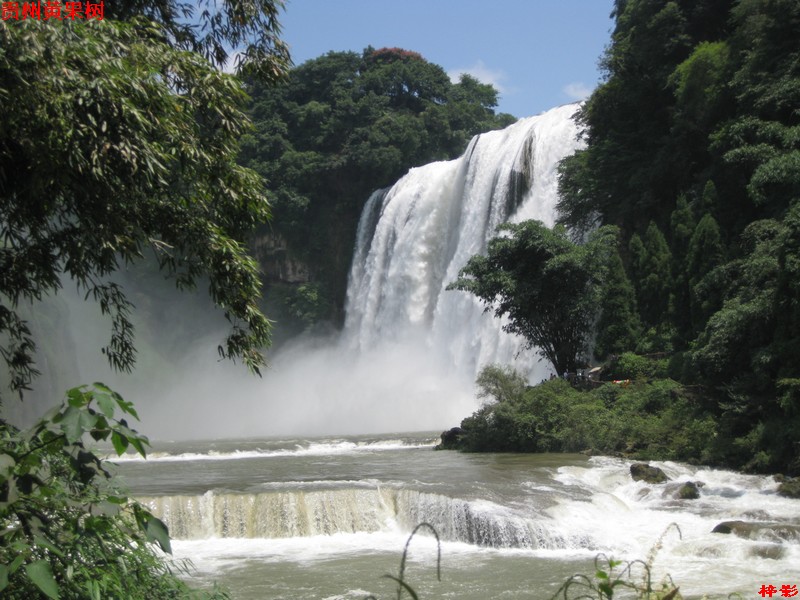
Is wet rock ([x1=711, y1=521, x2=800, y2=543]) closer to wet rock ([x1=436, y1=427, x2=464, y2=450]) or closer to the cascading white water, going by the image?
wet rock ([x1=436, y1=427, x2=464, y2=450])

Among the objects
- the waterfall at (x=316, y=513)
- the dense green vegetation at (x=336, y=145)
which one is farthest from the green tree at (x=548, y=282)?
the dense green vegetation at (x=336, y=145)

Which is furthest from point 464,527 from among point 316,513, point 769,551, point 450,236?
point 450,236

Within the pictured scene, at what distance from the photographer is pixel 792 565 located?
9195 mm

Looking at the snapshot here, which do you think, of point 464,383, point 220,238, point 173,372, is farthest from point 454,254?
point 220,238

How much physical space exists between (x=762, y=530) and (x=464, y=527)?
12.1 feet

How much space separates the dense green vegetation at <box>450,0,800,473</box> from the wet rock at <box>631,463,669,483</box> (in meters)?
1.45

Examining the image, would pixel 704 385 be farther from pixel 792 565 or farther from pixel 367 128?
pixel 367 128

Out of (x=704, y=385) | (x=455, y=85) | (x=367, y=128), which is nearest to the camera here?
(x=704, y=385)

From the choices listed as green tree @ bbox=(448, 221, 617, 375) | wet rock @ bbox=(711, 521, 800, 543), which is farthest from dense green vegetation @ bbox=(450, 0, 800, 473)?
wet rock @ bbox=(711, 521, 800, 543)

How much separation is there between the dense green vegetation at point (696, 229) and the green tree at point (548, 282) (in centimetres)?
21

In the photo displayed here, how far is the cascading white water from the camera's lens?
27.7 meters

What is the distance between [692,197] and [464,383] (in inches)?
390

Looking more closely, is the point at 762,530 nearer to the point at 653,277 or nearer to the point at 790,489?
the point at 790,489

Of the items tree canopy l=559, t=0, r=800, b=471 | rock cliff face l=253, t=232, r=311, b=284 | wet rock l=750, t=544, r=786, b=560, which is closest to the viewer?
wet rock l=750, t=544, r=786, b=560
